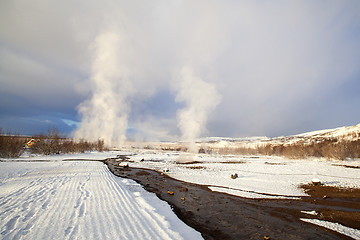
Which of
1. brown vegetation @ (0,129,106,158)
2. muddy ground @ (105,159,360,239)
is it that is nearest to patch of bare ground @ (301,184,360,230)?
muddy ground @ (105,159,360,239)

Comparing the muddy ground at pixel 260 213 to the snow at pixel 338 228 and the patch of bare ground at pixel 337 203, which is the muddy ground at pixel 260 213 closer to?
the patch of bare ground at pixel 337 203

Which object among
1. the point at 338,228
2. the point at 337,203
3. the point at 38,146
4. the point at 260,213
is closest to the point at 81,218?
the point at 260,213

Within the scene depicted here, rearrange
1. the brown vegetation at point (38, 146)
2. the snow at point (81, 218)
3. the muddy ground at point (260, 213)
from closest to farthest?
the snow at point (81, 218) < the muddy ground at point (260, 213) < the brown vegetation at point (38, 146)

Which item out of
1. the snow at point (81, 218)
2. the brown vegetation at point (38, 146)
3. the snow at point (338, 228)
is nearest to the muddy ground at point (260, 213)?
the snow at point (338, 228)

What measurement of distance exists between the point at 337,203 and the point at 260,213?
25.2ft

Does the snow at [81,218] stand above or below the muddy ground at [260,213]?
above

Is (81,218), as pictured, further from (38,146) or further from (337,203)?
(38,146)

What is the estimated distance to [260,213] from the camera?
422 inches

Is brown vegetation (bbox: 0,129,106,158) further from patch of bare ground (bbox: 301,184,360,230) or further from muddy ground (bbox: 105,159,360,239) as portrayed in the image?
patch of bare ground (bbox: 301,184,360,230)

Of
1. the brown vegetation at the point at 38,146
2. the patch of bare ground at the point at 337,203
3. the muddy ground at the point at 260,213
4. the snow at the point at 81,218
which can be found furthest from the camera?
the brown vegetation at the point at 38,146

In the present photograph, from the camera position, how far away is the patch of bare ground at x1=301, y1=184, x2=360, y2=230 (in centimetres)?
1004

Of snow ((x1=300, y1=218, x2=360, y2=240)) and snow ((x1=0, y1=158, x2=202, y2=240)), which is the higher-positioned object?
snow ((x1=0, y1=158, x2=202, y2=240))

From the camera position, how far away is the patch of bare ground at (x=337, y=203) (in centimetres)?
1004

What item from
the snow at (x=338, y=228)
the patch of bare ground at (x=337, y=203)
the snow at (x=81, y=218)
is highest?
the snow at (x=81, y=218)
